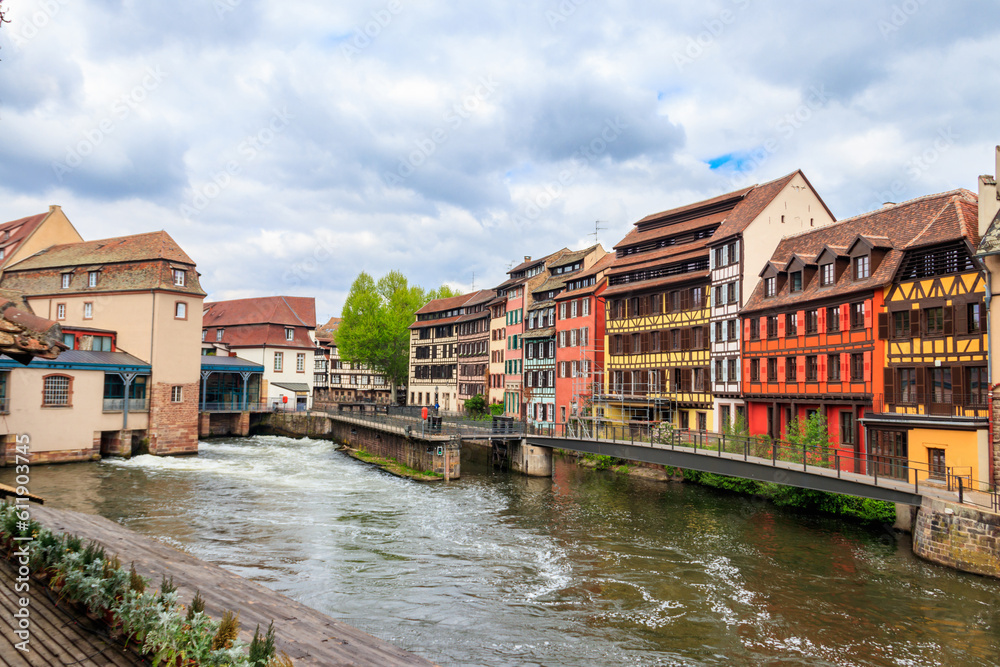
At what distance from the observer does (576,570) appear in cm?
1911

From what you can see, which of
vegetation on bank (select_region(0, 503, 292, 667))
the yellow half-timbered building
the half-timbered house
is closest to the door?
the yellow half-timbered building

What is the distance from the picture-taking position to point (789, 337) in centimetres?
3312

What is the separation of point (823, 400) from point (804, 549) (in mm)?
10934

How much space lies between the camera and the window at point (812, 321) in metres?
31.5

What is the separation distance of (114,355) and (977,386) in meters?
44.8

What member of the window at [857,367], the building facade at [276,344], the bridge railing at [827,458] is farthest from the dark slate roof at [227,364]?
the window at [857,367]

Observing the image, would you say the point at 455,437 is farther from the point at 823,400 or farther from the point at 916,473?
the point at 916,473

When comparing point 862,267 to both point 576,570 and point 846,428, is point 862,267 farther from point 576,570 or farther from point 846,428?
point 576,570

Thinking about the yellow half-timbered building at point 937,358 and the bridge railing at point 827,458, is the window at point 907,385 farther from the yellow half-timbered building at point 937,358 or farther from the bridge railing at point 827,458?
the bridge railing at point 827,458

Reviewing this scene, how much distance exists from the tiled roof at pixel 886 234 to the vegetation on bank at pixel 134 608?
2668 centimetres

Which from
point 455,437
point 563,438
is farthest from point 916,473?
point 455,437

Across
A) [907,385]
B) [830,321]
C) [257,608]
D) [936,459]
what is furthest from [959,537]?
[257,608]

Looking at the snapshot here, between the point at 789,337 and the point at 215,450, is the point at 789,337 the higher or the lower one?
the higher one

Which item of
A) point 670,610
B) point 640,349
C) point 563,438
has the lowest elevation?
point 670,610
